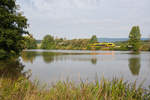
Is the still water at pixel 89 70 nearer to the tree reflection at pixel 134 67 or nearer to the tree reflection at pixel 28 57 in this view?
the tree reflection at pixel 134 67

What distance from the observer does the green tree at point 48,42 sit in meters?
83.6

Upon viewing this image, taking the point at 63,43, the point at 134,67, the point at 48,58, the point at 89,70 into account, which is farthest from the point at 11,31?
the point at 63,43

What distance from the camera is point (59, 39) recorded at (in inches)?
3406

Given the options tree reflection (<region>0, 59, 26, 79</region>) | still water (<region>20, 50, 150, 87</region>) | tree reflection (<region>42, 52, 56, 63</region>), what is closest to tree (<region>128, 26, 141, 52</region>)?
tree reflection (<region>42, 52, 56, 63</region>)

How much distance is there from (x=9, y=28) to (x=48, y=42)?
75.6m

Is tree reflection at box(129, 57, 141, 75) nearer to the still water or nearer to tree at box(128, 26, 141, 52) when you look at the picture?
the still water

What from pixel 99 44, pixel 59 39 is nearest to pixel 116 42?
pixel 99 44

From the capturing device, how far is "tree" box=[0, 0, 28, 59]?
865 centimetres

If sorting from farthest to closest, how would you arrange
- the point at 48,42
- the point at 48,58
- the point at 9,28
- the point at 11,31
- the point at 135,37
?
the point at 48,42 → the point at 135,37 → the point at 48,58 → the point at 9,28 → the point at 11,31

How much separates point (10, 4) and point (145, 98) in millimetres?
10344

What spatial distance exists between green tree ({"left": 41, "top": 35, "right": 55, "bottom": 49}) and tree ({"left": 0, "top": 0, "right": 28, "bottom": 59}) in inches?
2888

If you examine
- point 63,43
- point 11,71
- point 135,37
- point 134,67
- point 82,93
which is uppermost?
point 135,37

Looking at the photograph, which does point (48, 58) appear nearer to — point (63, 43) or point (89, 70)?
point (89, 70)

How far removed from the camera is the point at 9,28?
968 centimetres
